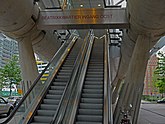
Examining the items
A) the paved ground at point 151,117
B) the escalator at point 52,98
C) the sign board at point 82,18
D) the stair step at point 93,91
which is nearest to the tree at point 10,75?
the paved ground at point 151,117

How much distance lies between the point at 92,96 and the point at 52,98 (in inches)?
50.0

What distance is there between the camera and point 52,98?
7.89 m

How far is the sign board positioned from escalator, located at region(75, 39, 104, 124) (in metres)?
1.73

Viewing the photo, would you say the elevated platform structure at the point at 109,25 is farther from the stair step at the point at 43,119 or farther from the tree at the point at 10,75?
the tree at the point at 10,75

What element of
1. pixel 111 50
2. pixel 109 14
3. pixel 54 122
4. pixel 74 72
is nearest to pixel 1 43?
pixel 111 50

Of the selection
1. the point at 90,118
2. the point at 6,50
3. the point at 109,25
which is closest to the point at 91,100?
the point at 90,118

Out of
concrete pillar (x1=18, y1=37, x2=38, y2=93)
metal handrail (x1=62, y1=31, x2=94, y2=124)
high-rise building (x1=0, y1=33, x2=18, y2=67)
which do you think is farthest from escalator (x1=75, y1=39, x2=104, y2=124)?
high-rise building (x1=0, y1=33, x2=18, y2=67)

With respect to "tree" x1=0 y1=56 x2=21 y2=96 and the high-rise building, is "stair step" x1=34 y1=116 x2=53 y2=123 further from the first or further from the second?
the high-rise building

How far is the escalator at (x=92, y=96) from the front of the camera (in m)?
6.76

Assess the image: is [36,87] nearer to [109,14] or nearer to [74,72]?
[74,72]

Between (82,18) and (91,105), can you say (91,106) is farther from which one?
(82,18)

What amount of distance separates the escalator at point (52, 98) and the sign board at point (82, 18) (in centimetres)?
180

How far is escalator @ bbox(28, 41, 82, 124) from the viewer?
6719 mm

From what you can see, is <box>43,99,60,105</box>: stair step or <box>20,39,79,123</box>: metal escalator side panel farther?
<box>43,99,60,105</box>: stair step
